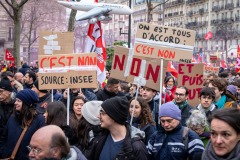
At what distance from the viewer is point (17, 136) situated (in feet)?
18.7

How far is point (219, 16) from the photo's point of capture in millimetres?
80938

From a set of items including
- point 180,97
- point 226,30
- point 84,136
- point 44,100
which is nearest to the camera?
point 84,136

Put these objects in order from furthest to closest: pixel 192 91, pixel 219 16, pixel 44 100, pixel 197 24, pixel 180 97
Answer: pixel 197 24 → pixel 219 16 → pixel 192 91 → pixel 44 100 → pixel 180 97

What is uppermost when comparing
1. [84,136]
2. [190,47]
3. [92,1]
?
[92,1]

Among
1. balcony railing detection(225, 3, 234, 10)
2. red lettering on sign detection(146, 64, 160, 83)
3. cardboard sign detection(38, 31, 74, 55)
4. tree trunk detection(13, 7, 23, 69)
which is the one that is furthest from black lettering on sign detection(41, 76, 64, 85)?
balcony railing detection(225, 3, 234, 10)

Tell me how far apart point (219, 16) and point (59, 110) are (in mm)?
78138

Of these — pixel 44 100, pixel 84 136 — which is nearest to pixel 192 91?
pixel 44 100

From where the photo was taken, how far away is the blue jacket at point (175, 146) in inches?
198

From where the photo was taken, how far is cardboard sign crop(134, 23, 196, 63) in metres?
7.82

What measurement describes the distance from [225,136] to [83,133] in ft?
8.68

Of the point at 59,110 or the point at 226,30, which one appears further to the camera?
the point at 226,30

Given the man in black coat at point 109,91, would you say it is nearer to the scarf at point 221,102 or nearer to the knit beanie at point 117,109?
the scarf at point 221,102

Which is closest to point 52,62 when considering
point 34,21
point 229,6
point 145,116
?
point 145,116

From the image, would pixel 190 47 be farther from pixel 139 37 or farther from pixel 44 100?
pixel 44 100
